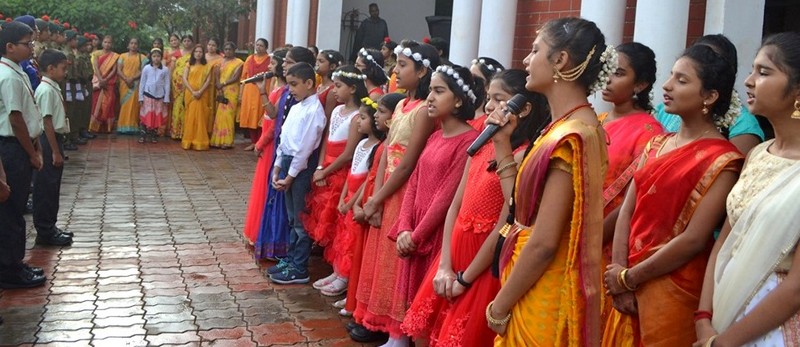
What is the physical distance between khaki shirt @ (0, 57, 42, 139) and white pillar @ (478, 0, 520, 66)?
345 cm

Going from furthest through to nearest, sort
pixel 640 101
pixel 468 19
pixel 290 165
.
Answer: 1. pixel 468 19
2. pixel 290 165
3. pixel 640 101

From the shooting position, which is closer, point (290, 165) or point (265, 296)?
point (265, 296)

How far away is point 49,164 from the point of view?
6.51 meters

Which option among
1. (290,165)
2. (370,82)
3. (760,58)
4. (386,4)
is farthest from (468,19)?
(386,4)

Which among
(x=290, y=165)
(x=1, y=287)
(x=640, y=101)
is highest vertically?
(x=640, y=101)

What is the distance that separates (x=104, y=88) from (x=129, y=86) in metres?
0.43

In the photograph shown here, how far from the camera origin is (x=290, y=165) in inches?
232

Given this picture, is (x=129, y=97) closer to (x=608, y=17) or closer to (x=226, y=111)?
(x=226, y=111)

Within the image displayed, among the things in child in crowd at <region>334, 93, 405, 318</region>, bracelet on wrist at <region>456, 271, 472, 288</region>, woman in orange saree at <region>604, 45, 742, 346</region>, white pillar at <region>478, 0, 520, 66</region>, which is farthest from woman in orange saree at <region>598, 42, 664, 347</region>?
white pillar at <region>478, 0, 520, 66</region>

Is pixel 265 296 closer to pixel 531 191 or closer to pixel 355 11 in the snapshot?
pixel 531 191

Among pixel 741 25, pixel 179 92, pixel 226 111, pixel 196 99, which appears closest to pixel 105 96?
pixel 179 92

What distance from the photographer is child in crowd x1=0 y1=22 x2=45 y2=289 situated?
5402mm

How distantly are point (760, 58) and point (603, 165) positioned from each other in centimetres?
60

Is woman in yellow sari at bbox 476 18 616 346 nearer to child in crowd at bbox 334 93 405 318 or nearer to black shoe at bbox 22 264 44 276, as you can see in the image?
child in crowd at bbox 334 93 405 318
